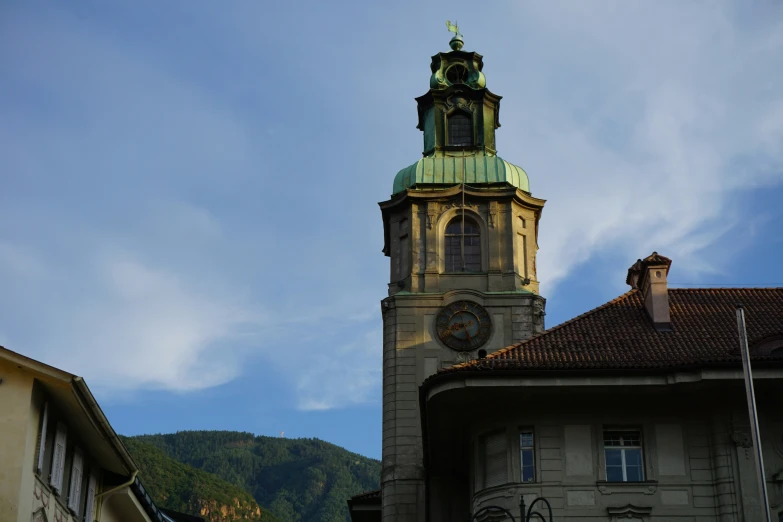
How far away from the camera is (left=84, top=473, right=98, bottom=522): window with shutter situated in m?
30.9

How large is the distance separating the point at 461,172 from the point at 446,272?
→ 5890 mm

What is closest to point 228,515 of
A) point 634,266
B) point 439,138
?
point 439,138

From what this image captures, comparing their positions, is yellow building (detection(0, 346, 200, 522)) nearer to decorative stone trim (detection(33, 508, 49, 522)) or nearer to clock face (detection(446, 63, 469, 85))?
decorative stone trim (detection(33, 508, 49, 522))

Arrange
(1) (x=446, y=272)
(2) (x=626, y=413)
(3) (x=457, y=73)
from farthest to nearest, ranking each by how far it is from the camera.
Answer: (3) (x=457, y=73)
(1) (x=446, y=272)
(2) (x=626, y=413)

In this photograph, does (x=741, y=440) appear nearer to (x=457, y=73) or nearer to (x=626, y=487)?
(x=626, y=487)

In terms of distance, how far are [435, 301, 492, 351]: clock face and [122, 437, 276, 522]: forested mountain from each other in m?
63.0

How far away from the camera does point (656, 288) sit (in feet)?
125

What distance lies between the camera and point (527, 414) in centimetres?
3375

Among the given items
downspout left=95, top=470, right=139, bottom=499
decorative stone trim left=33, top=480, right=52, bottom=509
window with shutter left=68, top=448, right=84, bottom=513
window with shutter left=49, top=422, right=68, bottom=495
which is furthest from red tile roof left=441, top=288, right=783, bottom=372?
decorative stone trim left=33, top=480, right=52, bottom=509

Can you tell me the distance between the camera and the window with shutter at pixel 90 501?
30875 mm

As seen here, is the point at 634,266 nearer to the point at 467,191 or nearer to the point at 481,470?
the point at 481,470

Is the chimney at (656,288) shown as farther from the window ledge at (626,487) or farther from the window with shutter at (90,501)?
the window with shutter at (90,501)

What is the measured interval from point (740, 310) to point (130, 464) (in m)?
15.6

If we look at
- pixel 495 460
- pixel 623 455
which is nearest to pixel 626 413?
pixel 623 455
